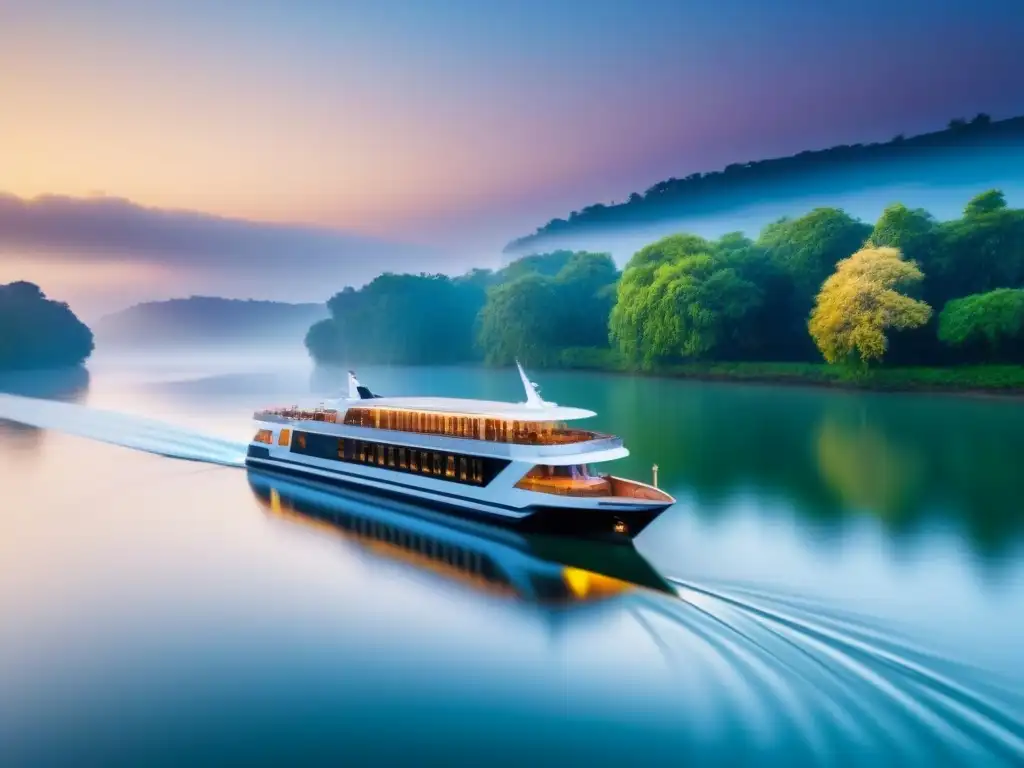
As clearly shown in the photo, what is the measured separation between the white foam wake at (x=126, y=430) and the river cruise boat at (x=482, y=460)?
331 inches

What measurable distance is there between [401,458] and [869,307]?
144 feet

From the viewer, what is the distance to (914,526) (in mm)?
23375

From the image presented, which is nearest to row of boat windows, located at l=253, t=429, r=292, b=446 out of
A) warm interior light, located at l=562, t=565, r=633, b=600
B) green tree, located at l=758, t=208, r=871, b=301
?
warm interior light, located at l=562, t=565, r=633, b=600

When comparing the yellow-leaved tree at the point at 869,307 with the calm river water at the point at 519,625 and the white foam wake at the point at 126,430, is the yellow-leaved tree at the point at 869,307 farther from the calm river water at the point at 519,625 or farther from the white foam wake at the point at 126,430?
the white foam wake at the point at 126,430

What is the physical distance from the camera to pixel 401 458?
26094 millimetres

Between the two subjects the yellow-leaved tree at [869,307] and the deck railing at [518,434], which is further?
the yellow-leaved tree at [869,307]

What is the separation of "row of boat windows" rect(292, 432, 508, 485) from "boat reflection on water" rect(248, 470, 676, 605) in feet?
4.43

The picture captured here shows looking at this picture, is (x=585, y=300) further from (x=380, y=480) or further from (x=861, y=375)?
(x=380, y=480)

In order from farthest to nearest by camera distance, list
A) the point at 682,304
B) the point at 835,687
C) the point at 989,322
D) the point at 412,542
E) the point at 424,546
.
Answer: the point at 682,304 < the point at 989,322 < the point at 412,542 < the point at 424,546 < the point at 835,687

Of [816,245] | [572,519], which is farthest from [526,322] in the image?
[572,519]

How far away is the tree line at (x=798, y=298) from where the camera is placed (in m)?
56.5

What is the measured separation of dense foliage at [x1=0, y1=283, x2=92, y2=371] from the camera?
11356cm

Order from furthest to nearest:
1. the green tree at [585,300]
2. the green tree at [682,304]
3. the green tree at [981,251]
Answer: the green tree at [585,300]
the green tree at [682,304]
the green tree at [981,251]

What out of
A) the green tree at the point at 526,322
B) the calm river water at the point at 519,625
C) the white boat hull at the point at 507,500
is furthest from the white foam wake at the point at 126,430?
the green tree at the point at 526,322
